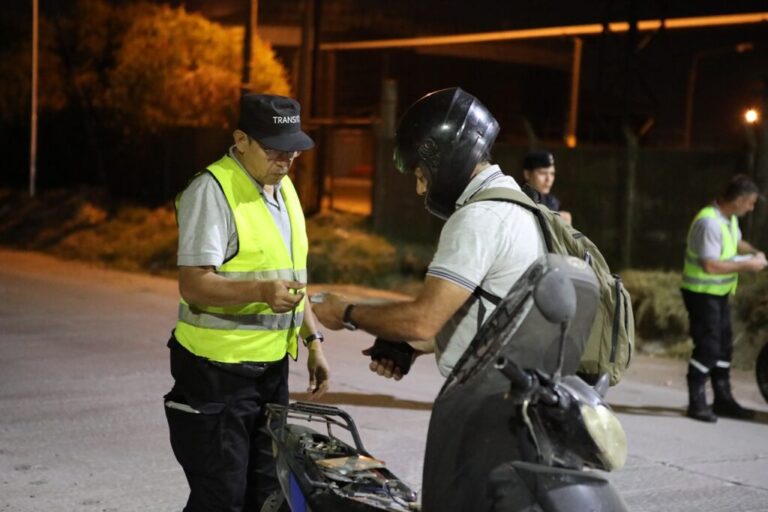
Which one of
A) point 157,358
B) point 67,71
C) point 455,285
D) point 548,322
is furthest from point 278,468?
point 67,71

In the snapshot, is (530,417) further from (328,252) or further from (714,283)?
(328,252)

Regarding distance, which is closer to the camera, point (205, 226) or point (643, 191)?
point (205, 226)

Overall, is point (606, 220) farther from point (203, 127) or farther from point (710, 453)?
point (203, 127)

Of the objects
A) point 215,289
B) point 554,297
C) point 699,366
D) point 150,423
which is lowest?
point 150,423

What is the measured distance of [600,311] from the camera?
11.4 ft

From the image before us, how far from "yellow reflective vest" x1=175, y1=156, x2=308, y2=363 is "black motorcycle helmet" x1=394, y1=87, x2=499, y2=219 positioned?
0.83 metres

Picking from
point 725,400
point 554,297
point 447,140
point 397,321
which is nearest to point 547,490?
point 554,297

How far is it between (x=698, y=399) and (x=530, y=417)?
20.7 ft

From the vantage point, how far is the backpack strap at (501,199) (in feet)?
11.1

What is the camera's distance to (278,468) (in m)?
4.00

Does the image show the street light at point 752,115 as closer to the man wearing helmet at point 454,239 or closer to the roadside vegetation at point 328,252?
the roadside vegetation at point 328,252

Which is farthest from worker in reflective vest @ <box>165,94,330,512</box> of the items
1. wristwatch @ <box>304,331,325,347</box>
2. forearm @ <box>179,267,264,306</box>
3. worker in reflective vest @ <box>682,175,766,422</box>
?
worker in reflective vest @ <box>682,175,766,422</box>

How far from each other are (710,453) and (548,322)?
528cm

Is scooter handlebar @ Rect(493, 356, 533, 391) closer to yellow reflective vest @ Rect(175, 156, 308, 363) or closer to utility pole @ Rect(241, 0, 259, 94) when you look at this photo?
yellow reflective vest @ Rect(175, 156, 308, 363)
